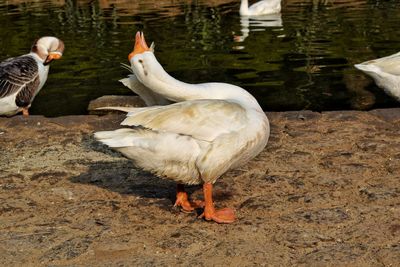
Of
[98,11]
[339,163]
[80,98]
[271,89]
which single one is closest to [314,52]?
[271,89]

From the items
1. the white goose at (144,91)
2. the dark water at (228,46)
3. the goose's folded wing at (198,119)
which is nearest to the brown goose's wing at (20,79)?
the dark water at (228,46)

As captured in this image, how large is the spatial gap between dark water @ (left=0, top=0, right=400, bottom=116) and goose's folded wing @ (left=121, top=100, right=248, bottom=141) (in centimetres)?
533

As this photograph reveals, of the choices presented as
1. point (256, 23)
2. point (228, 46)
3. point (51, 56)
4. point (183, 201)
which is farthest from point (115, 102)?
point (256, 23)

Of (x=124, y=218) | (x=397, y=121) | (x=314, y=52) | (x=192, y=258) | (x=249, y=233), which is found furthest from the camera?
(x=314, y=52)

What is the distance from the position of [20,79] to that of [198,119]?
4.78 meters

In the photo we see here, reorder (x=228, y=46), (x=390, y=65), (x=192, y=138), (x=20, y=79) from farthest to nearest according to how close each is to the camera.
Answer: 1. (x=228, y=46)
2. (x=20, y=79)
3. (x=390, y=65)
4. (x=192, y=138)

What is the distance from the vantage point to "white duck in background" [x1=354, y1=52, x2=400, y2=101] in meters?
7.47

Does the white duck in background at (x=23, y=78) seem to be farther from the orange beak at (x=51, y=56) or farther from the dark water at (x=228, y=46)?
the dark water at (x=228, y=46)

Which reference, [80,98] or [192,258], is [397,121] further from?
[80,98]

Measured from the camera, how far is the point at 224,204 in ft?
15.5

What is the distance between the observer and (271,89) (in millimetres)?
10562

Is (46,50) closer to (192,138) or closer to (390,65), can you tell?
(390,65)

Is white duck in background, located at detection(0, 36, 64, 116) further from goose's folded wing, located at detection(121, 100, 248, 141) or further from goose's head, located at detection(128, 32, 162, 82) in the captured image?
goose's folded wing, located at detection(121, 100, 248, 141)

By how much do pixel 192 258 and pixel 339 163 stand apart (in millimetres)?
2209
